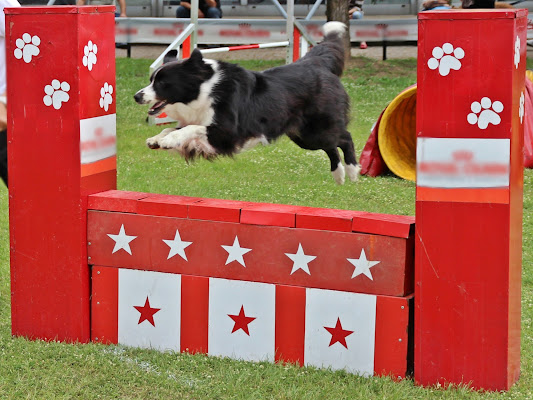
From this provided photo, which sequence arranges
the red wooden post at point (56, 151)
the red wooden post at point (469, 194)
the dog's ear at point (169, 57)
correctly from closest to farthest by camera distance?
1. the red wooden post at point (469, 194)
2. the red wooden post at point (56, 151)
3. the dog's ear at point (169, 57)

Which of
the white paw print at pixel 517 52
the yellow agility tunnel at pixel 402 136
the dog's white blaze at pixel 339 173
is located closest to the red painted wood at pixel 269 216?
the white paw print at pixel 517 52

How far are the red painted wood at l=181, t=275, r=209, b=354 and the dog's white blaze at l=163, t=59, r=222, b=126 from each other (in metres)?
0.81

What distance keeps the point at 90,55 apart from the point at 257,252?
1159mm

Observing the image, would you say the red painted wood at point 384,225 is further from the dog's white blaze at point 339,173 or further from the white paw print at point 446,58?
the dog's white blaze at point 339,173

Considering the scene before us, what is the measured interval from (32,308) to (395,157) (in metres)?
5.11

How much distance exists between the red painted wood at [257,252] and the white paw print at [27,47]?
0.76 m

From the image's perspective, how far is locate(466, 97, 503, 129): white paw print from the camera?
136 inches

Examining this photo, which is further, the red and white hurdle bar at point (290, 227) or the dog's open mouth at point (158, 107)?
the dog's open mouth at point (158, 107)

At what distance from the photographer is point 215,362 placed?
159 inches

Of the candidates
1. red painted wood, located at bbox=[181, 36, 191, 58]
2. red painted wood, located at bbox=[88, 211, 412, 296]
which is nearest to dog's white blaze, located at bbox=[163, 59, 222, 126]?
red painted wood, located at bbox=[88, 211, 412, 296]

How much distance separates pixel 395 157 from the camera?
8.76m

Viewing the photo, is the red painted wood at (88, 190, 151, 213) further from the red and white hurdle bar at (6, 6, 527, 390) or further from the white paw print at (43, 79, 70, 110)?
the white paw print at (43, 79, 70, 110)

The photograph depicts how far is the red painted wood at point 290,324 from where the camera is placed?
3920 millimetres

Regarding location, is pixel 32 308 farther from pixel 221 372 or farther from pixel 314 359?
pixel 314 359
